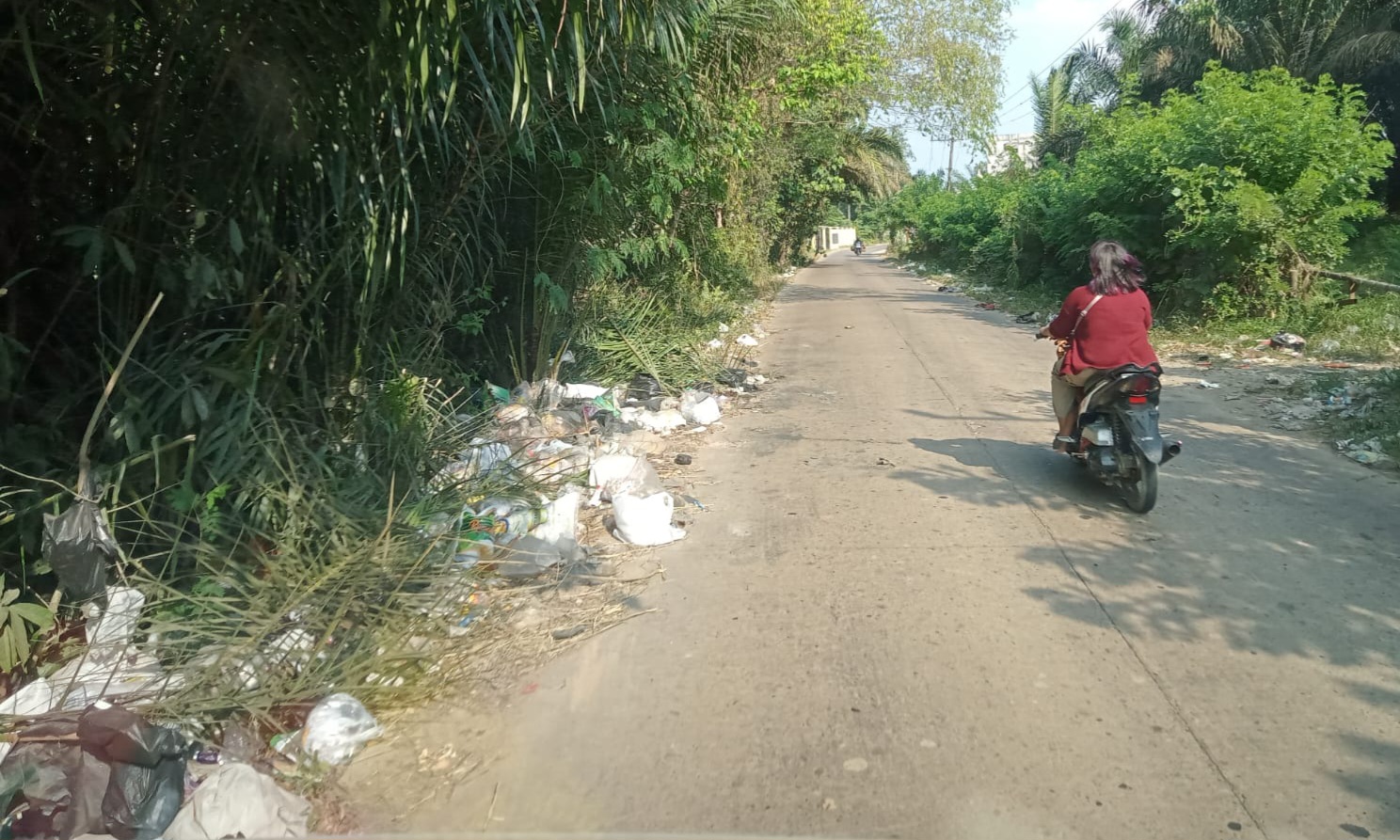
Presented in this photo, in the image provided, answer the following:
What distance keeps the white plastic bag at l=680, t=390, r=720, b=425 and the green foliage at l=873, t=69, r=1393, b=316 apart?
8055 mm

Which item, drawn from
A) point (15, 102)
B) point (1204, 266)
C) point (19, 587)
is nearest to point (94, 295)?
point (15, 102)

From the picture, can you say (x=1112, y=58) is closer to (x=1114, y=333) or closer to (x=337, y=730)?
(x=1114, y=333)

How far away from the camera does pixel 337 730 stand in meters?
3.48

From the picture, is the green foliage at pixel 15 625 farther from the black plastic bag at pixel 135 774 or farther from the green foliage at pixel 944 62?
the green foliage at pixel 944 62

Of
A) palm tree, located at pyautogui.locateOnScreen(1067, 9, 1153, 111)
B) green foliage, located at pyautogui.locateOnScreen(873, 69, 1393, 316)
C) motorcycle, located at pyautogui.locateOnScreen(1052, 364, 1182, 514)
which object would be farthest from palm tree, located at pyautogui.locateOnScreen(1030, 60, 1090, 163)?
motorcycle, located at pyautogui.locateOnScreen(1052, 364, 1182, 514)

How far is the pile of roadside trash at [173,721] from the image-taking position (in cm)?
300

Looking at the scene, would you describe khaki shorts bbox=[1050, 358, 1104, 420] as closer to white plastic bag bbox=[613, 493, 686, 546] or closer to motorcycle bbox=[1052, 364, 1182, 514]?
motorcycle bbox=[1052, 364, 1182, 514]

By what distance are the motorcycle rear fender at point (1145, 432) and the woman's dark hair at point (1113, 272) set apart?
A: 0.85m

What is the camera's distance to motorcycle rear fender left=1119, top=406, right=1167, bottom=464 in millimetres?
5707

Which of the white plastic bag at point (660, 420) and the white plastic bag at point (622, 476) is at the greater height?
the white plastic bag at point (622, 476)

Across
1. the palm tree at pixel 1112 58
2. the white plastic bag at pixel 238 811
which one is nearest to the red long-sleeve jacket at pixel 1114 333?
the white plastic bag at pixel 238 811

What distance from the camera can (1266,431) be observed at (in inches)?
317

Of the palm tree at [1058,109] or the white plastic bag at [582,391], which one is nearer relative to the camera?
the white plastic bag at [582,391]

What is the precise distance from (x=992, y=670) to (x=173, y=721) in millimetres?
3089
